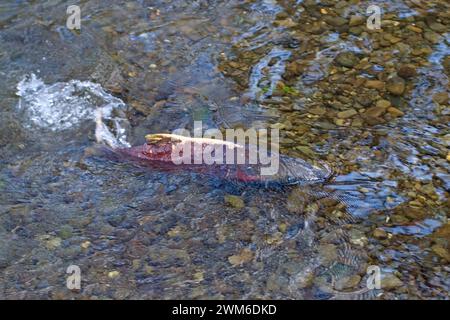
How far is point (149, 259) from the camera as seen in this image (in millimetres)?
3977

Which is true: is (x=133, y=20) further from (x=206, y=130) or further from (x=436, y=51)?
(x=436, y=51)

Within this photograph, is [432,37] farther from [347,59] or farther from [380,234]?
[380,234]

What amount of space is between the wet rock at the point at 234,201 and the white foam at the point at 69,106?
100 centimetres

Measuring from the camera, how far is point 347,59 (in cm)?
555

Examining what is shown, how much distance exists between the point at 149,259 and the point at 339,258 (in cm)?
122

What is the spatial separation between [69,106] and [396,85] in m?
2.78

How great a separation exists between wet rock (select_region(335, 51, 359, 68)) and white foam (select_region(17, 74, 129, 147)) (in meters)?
1.97

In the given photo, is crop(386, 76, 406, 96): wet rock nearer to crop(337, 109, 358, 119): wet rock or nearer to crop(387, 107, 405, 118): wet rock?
crop(387, 107, 405, 118): wet rock

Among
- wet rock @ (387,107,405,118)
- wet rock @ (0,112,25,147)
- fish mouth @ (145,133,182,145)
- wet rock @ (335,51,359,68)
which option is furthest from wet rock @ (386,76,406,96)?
wet rock @ (0,112,25,147)

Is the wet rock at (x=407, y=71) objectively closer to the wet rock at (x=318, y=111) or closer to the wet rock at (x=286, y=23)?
the wet rock at (x=318, y=111)

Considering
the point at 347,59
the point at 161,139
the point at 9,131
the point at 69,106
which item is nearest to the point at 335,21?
the point at 347,59

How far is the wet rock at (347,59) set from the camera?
5.50m

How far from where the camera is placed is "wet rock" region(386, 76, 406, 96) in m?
5.20

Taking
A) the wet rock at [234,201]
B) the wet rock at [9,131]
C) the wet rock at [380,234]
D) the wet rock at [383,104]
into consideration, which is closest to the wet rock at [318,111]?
the wet rock at [383,104]
